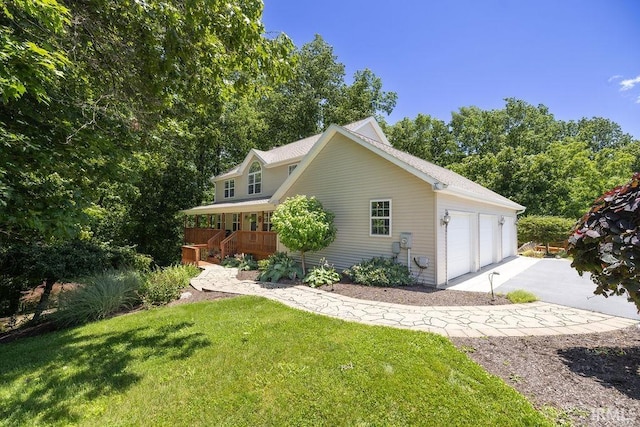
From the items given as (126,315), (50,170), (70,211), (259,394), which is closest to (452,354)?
(259,394)

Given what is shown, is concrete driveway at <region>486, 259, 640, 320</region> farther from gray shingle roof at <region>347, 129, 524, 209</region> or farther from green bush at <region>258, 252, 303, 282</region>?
green bush at <region>258, 252, 303, 282</region>

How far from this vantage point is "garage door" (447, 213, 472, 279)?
9672 millimetres

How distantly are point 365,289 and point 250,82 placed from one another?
636 centimetres

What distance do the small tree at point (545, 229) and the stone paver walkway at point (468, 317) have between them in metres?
14.9

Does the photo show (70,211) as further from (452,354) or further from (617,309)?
(617,309)

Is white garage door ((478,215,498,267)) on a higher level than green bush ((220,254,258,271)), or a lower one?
higher

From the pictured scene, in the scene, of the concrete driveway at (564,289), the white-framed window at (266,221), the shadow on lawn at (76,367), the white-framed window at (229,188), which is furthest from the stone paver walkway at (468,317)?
the white-framed window at (229,188)

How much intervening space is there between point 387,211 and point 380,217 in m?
0.34

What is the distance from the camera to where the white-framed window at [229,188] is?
20062 mm

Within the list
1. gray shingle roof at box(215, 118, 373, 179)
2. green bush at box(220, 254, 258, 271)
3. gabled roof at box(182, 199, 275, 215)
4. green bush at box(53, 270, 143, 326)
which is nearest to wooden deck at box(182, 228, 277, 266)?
green bush at box(220, 254, 258, 271)

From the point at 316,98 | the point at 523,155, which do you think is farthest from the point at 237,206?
the point at 523,155

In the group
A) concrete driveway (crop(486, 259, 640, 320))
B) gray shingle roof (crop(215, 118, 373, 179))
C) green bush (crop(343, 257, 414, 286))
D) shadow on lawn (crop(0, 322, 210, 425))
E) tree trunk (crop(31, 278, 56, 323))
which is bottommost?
tree trunk (crop(31, 278, 56, 323))

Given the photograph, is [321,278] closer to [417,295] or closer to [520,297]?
[417,295]

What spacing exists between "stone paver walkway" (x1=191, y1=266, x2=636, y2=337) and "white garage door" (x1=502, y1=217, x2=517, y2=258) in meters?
9.41
